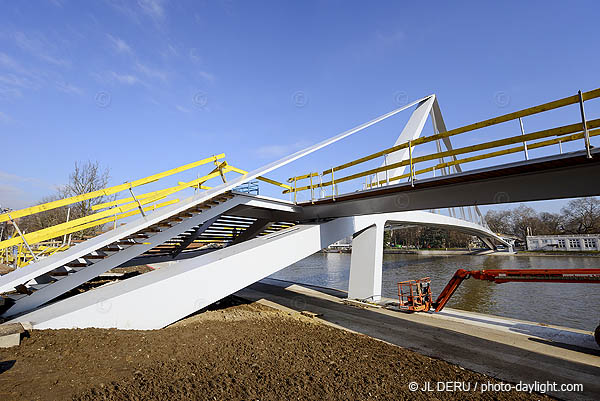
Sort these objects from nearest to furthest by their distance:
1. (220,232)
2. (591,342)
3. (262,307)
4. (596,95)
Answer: (596,95), (591,342), (262,307), (220,232)

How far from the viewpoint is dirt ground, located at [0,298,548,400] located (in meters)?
3.56

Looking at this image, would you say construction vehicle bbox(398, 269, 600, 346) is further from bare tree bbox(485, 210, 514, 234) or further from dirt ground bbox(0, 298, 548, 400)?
bare tree bbox(485, 210, 514, 234)

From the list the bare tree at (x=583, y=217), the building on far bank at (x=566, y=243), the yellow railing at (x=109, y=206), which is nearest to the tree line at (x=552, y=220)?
the bare tree at (x=583, y=217)

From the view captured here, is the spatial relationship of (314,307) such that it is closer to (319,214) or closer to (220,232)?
(319,214)

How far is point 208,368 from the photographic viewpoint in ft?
14.4

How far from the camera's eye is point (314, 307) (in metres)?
11.3

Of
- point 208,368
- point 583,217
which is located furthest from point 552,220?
point 208,368

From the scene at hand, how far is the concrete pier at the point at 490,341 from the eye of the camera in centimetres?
520

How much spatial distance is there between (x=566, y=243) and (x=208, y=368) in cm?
6731

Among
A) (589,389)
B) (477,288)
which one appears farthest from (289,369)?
(477,288)

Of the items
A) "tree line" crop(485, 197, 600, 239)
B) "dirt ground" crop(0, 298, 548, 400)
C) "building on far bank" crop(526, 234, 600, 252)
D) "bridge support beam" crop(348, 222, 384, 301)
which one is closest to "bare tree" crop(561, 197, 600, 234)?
"tree line" crop(485, 197, 600, 239)

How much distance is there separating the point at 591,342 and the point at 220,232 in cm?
1389
